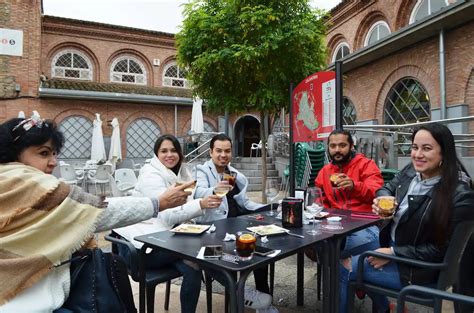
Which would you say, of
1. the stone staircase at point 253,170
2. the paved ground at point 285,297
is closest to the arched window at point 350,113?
the stone staircase at point 253,170

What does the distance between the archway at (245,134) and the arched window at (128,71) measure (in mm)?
5820

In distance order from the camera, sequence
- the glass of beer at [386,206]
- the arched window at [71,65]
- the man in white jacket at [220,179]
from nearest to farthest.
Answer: the glass of beer at [386,206] < the man in white jacket at [220,179] < the arched window at [71,65]

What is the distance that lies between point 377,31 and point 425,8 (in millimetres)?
2231

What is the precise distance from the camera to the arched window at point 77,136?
15.0 m

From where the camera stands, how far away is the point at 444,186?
196 centimetres

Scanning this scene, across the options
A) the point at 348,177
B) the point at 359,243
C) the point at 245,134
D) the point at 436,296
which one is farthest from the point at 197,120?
the point at 436,296

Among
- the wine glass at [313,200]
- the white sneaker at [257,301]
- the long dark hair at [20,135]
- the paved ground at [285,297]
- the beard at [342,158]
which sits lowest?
the paved ground at [285,297]

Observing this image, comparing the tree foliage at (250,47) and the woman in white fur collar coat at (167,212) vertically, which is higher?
the tree foliage at (250,47)

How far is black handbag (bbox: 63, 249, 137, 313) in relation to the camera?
1.55 m

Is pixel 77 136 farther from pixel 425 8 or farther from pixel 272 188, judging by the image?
pixel 272 188

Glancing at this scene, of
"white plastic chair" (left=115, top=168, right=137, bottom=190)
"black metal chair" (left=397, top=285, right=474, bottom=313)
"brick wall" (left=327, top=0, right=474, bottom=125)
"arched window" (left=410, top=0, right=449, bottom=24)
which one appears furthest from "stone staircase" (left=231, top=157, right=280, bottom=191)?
"black metal chair" (left=397, top=285, right=474, bottom=313)

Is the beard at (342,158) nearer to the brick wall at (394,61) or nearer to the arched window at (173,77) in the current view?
the brick wall at (394,61)

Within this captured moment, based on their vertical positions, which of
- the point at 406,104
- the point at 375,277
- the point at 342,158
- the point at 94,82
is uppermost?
the point at 94,82

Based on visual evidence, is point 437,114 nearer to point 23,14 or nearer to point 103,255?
point 103,255
